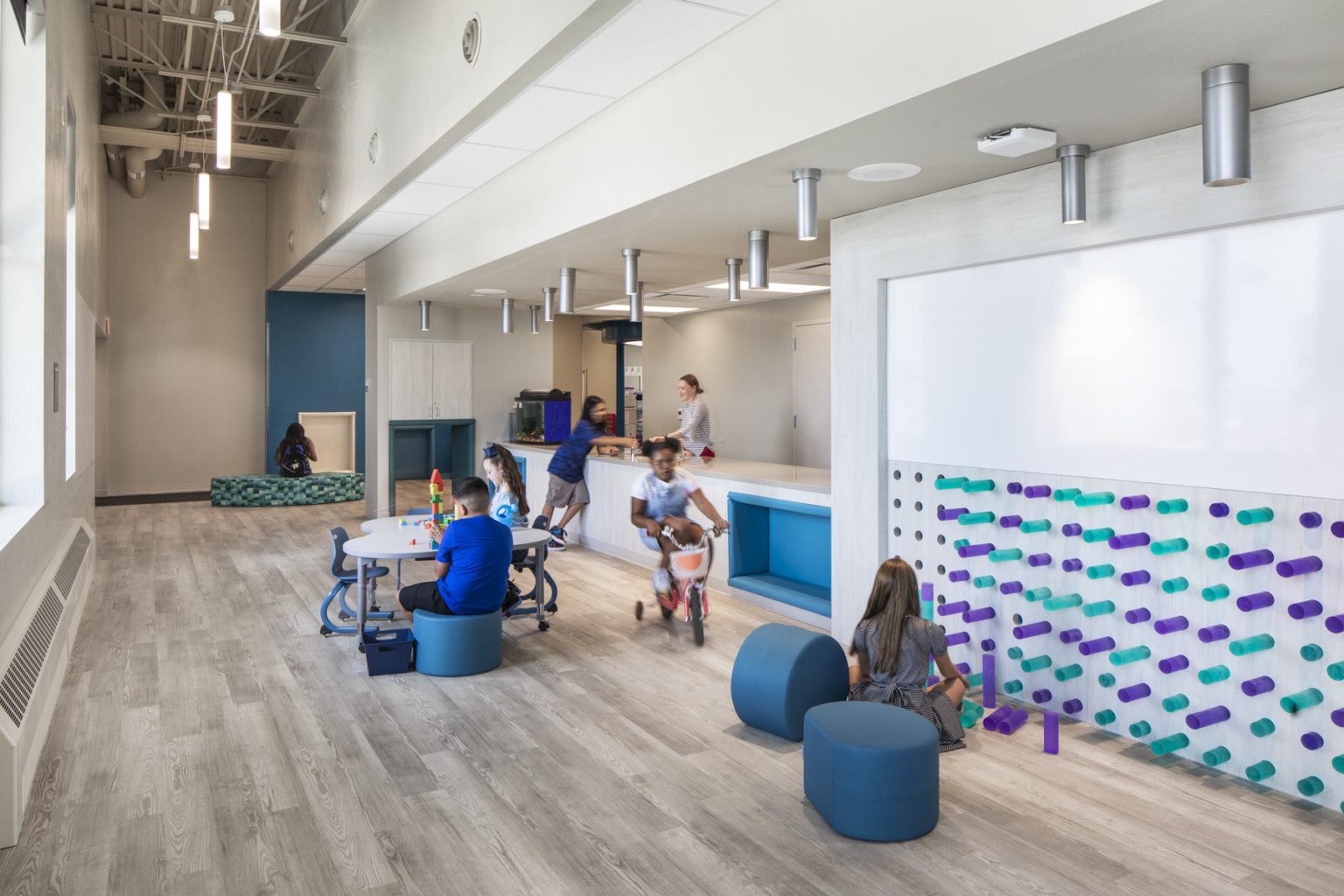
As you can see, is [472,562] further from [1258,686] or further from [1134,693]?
[1258,686]

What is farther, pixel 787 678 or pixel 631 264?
pixel 631 264

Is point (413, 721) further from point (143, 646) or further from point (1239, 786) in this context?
point (1239, 786)

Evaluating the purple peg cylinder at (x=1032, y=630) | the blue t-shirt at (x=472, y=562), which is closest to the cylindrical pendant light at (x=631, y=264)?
the blue t-shirt at (x=472, y=562)

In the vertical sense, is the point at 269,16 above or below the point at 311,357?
above

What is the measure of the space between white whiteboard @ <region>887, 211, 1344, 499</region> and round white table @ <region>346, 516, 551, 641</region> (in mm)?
2370

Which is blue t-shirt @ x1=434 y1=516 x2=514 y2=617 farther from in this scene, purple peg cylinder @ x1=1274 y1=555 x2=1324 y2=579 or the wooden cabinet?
the wooden cabinet

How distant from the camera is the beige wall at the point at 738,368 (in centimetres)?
1103

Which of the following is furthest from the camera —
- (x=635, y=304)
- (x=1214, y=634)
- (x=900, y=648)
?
(x=635, y=304)

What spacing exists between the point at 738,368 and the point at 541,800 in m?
8.82

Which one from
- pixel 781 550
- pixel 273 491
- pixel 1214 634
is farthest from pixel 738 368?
pixel 1214 634

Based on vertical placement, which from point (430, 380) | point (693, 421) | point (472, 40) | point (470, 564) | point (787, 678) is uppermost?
point (472, 40)

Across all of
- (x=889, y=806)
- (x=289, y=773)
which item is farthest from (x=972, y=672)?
(x=289, y=773)

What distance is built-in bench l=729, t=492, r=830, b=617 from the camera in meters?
6.02

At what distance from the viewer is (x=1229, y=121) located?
282cm
